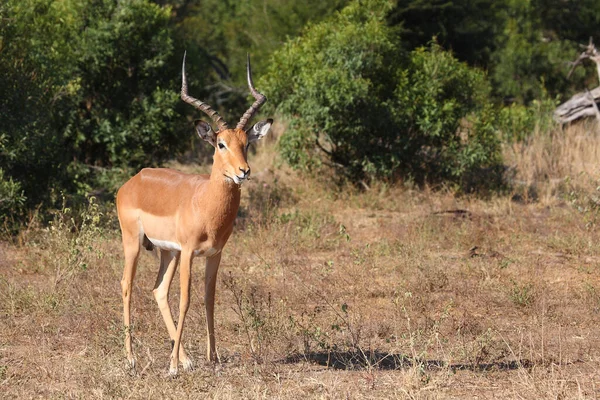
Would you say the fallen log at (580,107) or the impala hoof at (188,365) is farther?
the fallen log at (580,107)

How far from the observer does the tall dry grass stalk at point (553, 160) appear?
13114mm

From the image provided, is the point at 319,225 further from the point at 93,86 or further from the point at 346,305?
the point at 346,305

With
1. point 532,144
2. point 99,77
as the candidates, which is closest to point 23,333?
point 99,77

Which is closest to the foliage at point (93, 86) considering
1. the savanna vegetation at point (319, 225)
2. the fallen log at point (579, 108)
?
the savanna vegetation at point (319, 225)

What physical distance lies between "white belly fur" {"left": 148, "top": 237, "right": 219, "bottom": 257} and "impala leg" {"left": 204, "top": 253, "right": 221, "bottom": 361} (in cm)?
14

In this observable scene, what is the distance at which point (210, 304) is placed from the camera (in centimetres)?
627

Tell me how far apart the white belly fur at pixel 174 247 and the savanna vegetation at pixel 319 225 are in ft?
2.06

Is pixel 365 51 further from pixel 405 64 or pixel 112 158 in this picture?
pixel 112 158

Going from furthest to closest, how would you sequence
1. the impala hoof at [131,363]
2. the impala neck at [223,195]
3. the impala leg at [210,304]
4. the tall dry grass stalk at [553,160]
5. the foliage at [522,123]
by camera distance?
the foliage at [522,123] < the tall dry grass stalk at [553,160] < the impala leg at [210,304] < the impala hoof at [131,363] < the impala neck at [223,195]

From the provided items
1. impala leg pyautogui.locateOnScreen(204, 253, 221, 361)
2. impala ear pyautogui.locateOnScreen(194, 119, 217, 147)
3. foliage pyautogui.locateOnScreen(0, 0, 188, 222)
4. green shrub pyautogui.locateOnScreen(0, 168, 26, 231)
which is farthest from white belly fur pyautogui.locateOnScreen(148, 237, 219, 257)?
foliage pyautogui.locateOnScreen(0, 0, 188, 222)

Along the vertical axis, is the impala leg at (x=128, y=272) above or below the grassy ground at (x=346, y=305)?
above

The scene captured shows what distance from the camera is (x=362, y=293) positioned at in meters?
8.24

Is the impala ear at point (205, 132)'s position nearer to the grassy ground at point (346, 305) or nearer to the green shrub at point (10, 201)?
the grassy ground at point (346, 305)

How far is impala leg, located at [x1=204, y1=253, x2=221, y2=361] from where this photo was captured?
20.4 feet
